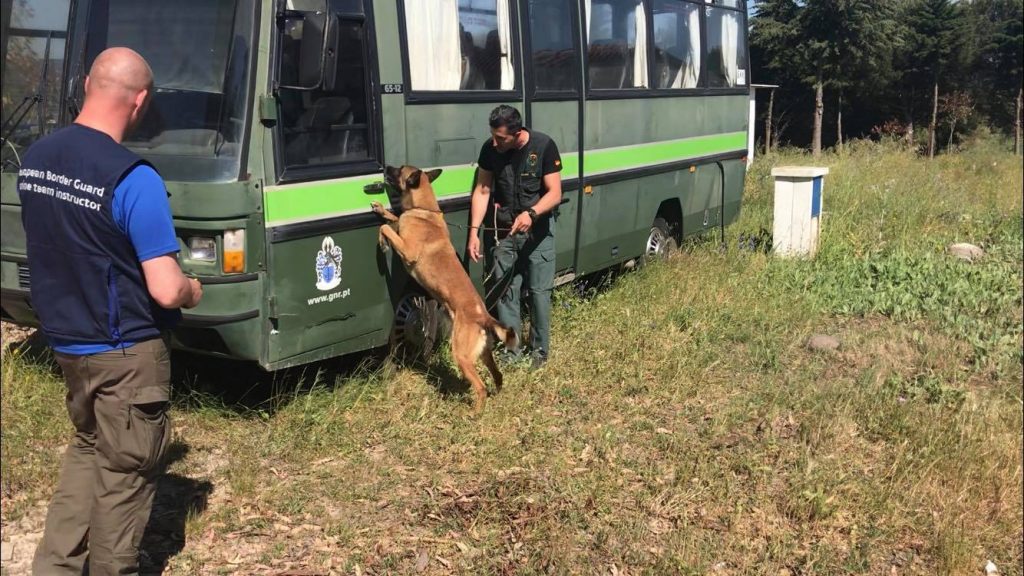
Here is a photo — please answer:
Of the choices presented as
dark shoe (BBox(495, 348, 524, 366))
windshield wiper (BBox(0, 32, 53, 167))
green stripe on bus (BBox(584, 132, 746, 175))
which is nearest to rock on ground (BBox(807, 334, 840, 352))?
green stripe on bus (BBox(584, 132, 746, 175))

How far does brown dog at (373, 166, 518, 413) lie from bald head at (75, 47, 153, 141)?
2.29 metres

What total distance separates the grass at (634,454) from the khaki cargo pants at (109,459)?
0.60 m

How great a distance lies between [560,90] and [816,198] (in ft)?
14.4

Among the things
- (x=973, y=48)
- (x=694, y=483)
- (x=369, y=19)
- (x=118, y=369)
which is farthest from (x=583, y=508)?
(x=973, y=48)

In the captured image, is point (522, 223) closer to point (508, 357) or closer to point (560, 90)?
point (508, 357)

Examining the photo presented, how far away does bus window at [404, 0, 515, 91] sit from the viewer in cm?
545

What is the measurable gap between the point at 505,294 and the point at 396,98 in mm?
1658

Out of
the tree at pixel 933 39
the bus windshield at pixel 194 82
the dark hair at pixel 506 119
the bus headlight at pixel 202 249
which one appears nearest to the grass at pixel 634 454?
the bus headlight at pixel 202 249

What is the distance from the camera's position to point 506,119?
5.49 metres

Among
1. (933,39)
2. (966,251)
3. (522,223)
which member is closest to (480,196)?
(522,223)

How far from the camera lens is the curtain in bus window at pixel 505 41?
6.24 metres

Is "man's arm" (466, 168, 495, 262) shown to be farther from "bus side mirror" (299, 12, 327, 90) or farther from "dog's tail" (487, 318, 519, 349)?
"bus side mirror" (299, 12, 327, 90)

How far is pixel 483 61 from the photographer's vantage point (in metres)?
6.07

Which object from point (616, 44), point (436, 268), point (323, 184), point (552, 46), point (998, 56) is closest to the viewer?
point (323, 184)
